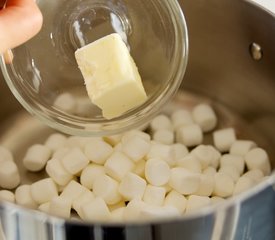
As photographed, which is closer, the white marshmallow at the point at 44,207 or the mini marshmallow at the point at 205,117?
the white marshmallow at the point at 44,207

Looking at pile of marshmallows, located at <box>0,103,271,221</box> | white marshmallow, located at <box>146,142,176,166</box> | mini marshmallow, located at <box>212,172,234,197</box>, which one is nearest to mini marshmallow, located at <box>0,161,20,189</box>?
pile of marshmallows, located at <box>0,103,271,221</box>

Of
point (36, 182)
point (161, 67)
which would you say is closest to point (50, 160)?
point (36, 182)

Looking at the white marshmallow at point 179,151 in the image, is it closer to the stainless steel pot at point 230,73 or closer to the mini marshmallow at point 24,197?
the stainless steel pot at point 230,73

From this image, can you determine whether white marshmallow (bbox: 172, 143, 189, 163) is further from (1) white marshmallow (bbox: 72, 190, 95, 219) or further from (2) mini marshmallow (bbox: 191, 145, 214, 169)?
(1) white marshmallow (bbox: 72, 190, 95, 219)

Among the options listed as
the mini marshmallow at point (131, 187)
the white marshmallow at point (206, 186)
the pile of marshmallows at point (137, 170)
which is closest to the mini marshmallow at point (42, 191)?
the pile of marshmallows at point (137, 170)

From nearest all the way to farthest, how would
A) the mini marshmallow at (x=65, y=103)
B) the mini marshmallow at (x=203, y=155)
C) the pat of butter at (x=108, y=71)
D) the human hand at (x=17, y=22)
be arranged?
the human hand at (x=17, y=22) < the pat of butter at (x=108, y=71) < the mini marshmallow at (x=65, y=103) < the mini marshmallow at (x=203, y=155)

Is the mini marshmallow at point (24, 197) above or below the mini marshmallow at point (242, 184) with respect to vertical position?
below
